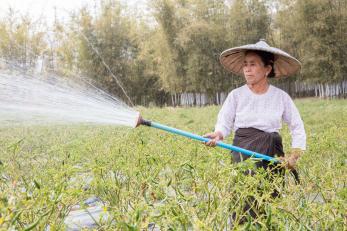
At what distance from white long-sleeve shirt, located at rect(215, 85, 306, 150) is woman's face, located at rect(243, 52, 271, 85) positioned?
12cm

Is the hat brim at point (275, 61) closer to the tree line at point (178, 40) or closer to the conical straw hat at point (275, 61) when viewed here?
the conical straw hat at point (275, 61)

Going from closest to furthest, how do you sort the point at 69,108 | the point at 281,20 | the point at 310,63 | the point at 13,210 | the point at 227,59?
the point at 13,210
the point at 69,108
the point at 227,59
the point at 310,63
the point at 281,20

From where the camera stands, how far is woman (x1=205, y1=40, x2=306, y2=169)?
3.53 m

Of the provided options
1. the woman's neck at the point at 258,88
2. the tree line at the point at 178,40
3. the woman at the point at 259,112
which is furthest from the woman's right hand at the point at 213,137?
the tree line at the point at 178,40

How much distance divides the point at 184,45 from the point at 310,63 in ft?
28.6

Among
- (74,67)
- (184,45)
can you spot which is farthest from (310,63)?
(74,67)

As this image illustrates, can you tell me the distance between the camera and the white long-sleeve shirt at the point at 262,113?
11.8ft

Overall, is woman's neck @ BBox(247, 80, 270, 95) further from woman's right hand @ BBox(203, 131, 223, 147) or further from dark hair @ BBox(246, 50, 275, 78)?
woman's right hand @ BBox(203, 131, 223, 147)

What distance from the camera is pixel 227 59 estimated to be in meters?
4.09

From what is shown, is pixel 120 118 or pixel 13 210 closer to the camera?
pixel 13 210

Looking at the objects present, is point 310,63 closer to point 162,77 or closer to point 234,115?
point 162,77

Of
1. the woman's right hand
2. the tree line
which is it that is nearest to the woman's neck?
the woman's right hand

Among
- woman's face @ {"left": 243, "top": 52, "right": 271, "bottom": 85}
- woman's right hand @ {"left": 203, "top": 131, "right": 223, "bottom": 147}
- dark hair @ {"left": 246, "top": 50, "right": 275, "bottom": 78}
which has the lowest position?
woman's right hand @ {"left": 203, "top": 131, "right": 223, "bottom": 147}

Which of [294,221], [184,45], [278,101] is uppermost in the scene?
[184,45]
